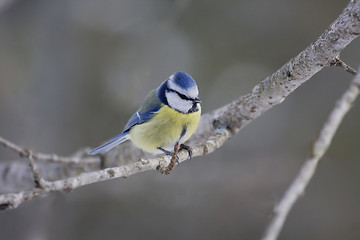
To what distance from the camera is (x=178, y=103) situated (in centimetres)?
161

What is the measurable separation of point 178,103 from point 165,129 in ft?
0.41

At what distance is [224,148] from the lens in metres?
2.62

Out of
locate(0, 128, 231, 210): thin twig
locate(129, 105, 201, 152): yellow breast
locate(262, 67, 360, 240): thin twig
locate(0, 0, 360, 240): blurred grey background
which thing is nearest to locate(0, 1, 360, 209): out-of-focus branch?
locate(0, 128, 231, 210): thin twig

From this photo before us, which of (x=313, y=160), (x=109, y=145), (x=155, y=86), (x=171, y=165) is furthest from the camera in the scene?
(x=155, y=86)

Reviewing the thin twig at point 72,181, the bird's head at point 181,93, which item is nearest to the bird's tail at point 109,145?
the bird's head at point 181,93

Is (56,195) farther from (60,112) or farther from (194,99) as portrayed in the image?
(194,99)

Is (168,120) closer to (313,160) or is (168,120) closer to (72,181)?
(313,160)

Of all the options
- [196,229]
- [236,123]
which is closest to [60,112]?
[196,229]

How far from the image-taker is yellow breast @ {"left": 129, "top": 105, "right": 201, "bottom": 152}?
158 cm

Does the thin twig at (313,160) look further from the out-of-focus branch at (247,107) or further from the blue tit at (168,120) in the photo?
the blue tit at (168,120)

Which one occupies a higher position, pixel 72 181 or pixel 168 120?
pixel 168 120

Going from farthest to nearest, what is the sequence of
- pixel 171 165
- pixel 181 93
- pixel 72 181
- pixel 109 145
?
pixel 109 145 → pixel 181 93 → pixel 171 165 → pixel 72 181

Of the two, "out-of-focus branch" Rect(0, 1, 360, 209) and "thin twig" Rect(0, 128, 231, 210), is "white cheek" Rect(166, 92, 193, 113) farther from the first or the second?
"thin twig" Rect(0, 128, 231, 210)

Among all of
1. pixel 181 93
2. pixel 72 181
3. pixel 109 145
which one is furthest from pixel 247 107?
pixel 72 181
